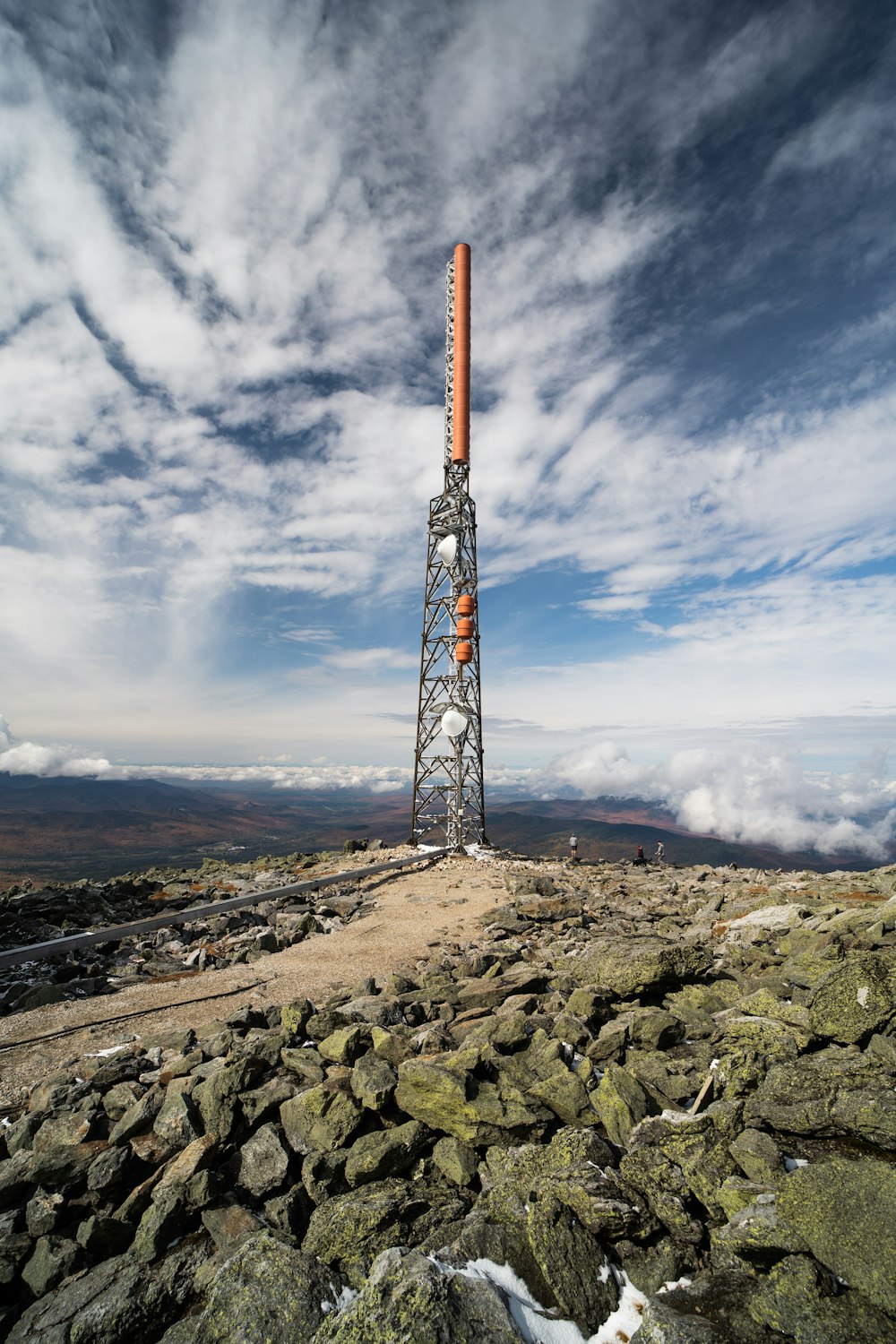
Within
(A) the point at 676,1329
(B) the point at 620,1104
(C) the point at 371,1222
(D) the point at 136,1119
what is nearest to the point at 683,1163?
(B) the point at 620,1104

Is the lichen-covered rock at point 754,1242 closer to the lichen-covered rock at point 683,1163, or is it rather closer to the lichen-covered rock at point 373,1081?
the lichen-covered rock at point 683,1163

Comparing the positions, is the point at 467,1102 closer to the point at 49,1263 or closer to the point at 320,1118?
the point at 320,1118

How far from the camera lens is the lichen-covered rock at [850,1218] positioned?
4.20 m

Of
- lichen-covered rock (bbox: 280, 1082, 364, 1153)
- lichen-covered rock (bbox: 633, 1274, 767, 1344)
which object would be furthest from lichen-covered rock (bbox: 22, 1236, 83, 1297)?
lichen-covered rock (bbox: 633, 1274, 767, 1344)

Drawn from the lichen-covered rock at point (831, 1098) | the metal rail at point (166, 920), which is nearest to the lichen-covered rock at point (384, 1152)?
the lichen-covered rock at point (831, 1098)

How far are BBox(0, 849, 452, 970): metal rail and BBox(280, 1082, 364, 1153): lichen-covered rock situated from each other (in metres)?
11.4

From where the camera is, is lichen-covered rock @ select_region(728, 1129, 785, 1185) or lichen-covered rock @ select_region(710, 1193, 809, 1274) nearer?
lichen-covered rock @ select_region(710, 1193, 809, 1274)

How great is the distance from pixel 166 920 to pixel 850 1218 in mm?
17870

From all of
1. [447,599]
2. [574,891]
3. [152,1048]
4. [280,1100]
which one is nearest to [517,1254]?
[280,1100]

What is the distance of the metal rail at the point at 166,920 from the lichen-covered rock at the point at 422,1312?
560 inches

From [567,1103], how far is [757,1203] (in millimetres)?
2257

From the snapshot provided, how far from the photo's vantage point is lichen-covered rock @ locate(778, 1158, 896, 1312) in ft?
13.8

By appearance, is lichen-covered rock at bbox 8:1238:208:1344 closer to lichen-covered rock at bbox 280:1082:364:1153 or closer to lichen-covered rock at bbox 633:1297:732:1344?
lichen-covered rock at bbox 280:1082:364:1153

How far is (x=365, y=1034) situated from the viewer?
28.1ft
